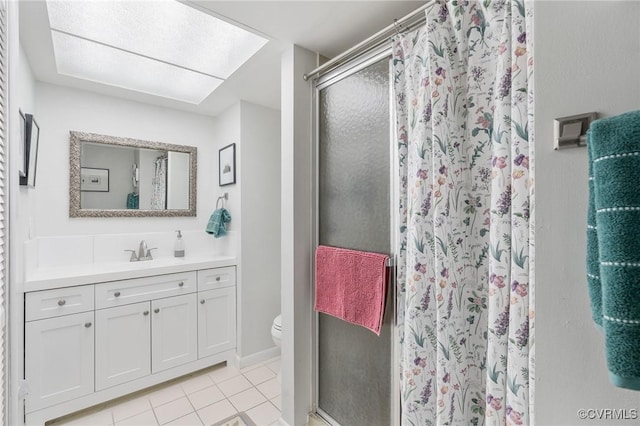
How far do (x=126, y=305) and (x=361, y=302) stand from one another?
168cm

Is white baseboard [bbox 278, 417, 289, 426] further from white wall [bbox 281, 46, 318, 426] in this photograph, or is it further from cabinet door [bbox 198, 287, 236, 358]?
cabinet door [bbox 198, 287, 236, 358]

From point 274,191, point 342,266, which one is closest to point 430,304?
point 342,266

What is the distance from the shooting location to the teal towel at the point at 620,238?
1.43 feet

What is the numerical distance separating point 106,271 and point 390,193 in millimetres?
1966

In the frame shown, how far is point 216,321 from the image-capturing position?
7.84ft

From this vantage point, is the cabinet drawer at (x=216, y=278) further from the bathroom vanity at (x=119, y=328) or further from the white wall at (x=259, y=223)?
the white wall at (x=259, y=223)

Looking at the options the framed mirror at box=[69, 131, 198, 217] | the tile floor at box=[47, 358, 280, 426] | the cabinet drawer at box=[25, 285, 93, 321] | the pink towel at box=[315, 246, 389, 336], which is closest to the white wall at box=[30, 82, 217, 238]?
the framed mirror at box=[69, 131, 198, 217]

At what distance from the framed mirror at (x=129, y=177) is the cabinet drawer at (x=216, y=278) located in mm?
712

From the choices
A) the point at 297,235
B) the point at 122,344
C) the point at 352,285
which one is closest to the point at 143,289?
the point at 122,344

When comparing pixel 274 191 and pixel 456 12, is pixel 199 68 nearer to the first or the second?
pixel 274 191

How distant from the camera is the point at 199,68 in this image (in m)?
2.01

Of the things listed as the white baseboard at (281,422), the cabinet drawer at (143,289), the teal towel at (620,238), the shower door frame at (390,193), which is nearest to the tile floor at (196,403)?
the white baseboard at (281,422)

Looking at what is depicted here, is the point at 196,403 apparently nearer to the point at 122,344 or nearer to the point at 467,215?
the point at 122,344

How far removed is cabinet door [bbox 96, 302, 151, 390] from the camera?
1.89 meters
